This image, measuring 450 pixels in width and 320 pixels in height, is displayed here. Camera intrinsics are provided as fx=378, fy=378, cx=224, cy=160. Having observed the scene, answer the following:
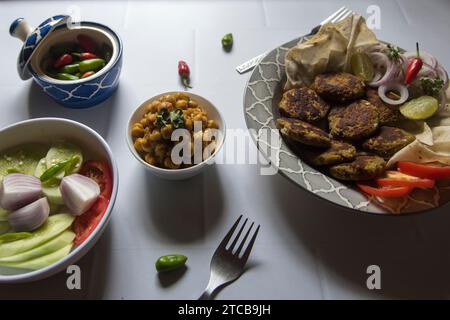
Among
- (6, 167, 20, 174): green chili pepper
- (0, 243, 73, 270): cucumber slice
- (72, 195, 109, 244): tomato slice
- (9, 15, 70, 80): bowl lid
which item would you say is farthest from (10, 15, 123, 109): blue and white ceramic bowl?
(0, 243, 73, 270): cucumber slice

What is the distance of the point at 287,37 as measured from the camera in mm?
1396

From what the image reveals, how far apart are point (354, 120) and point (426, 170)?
0.22 m

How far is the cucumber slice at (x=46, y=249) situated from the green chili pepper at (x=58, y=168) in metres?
0.15

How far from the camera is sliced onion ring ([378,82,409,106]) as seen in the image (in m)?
1.04

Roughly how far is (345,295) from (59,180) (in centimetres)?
70

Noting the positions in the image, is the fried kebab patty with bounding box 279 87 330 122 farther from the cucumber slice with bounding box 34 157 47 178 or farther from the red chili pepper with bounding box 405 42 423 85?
the cucumber slice with bounding box 34 157 47 178

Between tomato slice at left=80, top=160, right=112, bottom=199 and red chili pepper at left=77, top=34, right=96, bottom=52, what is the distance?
1.35 ft

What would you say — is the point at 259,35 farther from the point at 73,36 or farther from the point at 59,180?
the point at 59,180

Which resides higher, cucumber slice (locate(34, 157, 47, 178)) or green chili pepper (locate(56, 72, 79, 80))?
green chili pepper (locate(56, 72, 79, 80))

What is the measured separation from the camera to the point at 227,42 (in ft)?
4.36

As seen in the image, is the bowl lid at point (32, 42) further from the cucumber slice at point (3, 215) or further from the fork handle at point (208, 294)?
the fork handle at point (208, 294)

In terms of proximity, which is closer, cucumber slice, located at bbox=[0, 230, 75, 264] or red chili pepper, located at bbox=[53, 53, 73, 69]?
cucumber slice, located at bbox=[0, 230, 75, 264]

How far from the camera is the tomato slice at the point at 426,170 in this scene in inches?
33.0

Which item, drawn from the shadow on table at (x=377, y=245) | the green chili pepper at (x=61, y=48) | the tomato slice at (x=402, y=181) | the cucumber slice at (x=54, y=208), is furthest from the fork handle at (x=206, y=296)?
the green chili pepper at (x=61, y=48)
